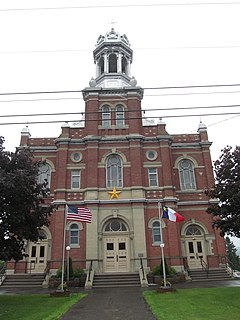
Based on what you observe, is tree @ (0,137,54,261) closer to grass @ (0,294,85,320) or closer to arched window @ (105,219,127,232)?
grass @ (0,294,85,320)

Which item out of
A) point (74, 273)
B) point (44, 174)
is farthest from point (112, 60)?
point (74, 273)

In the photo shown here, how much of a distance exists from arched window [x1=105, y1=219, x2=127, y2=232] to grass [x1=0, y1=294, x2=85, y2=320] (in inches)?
362

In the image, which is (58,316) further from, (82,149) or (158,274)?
(82,149)

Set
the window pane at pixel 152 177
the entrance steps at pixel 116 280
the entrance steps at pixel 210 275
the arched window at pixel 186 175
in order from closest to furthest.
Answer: the entrance steps at pixel 116 280
the entrance steps at pixel 210 275
the window pane at pixel 152 177
the arched window at pixel 186 175

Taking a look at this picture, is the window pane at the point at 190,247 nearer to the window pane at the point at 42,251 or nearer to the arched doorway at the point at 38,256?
the arched doorway at the point at 38,256

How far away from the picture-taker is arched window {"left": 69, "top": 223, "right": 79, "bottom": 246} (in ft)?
79.0

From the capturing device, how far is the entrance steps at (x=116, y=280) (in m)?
20.3

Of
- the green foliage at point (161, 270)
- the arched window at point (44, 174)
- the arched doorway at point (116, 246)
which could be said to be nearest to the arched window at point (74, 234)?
the arched doorway at point (116, 246)

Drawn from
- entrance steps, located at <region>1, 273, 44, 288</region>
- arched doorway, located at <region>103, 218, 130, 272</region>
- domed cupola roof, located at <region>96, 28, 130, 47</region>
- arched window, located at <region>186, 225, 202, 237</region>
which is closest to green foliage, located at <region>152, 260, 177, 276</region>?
arched doorway, located at <region>103, 218, 130, 272</region>

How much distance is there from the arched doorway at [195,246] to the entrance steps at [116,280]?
5715mm

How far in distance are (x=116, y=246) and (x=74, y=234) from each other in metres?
3.46

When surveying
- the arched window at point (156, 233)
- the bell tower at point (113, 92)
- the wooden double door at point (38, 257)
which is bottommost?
the wooden double door at point (38, 257)

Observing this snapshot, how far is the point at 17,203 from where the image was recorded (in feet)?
45.8

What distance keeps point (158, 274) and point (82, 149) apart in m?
12.3
